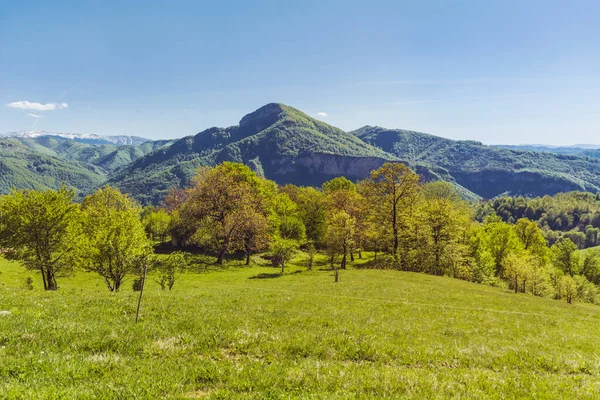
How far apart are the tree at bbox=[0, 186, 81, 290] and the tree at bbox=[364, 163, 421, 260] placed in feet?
161

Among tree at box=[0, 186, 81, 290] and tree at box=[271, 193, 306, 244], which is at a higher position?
tree at box=[0, 186, 81, 290]

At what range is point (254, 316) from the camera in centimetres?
1748

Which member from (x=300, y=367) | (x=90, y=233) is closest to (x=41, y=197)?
(x=90, y=233)

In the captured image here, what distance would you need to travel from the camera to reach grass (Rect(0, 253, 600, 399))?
350 inches

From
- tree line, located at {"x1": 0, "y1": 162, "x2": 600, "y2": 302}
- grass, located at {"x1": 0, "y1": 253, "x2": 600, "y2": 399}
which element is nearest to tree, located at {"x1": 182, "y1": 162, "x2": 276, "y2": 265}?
tree line, located at {"x1": 0, "y1": 162, "x2": 600, "y2": 302}

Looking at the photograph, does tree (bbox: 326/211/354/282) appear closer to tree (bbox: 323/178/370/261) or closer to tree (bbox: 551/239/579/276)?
tree (bbox: 323/178/370/261)

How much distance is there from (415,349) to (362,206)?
62330mm

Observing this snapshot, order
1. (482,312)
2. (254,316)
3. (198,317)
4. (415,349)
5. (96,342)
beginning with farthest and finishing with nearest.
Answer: (482,312) → (254,316) → (198,317) → (415,349) → (96,342)

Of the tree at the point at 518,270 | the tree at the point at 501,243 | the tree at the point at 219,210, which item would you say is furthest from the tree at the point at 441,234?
the tree at the point at 219,210

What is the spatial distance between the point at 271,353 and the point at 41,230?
40819mm

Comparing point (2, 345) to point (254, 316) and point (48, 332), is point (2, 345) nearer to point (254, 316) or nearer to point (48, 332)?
point (48, 332)

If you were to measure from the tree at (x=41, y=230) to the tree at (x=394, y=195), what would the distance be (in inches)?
1937

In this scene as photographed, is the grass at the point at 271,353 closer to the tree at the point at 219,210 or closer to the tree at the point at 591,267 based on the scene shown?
the tree at the point at 219,210

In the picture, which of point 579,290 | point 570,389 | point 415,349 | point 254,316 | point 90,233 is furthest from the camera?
point 579,290
